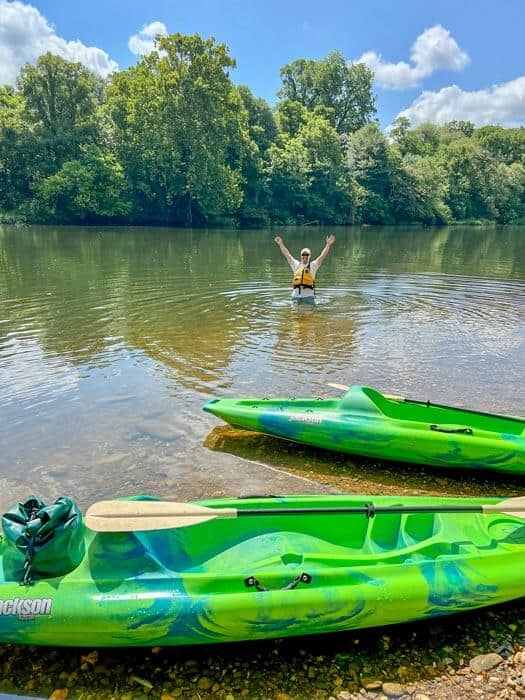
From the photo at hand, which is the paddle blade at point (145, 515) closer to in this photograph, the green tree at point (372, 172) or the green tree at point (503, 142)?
the green tree at point (372, 172)

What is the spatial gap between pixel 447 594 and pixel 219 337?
894 cm

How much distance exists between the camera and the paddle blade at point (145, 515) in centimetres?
381

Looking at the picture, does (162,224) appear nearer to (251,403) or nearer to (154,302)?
(154,302)

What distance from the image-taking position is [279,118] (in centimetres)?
7231

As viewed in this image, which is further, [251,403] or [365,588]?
[251,403]

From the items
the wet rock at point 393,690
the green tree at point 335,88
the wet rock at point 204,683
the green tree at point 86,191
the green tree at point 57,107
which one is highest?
the green tree at point 335,88

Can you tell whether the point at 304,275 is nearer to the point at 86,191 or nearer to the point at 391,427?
the point at 391,427

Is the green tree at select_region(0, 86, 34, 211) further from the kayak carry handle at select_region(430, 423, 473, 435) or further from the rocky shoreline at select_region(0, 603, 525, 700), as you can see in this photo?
the rocky shoreline at select_region(0, 603, 525, 700)

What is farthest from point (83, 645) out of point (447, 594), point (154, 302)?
point (154, 302)

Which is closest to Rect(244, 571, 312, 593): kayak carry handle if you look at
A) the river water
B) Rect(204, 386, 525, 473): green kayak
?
the river water

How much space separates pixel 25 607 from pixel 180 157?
180 ft

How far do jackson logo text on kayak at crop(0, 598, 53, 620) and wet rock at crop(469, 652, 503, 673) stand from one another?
2983 millimetres

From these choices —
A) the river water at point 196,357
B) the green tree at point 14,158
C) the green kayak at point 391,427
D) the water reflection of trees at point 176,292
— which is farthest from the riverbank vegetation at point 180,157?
the green kayak at point 391,427

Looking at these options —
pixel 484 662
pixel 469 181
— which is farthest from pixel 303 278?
pixel 469 181
